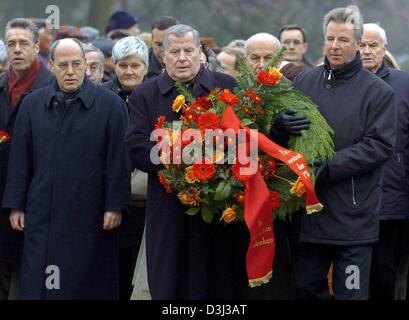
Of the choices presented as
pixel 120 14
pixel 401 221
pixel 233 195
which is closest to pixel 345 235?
pixel 233 195

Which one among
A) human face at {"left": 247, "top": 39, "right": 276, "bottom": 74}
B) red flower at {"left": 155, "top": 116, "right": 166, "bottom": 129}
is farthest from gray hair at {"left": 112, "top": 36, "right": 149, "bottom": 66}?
red flower at {"left": 155, "top": 116, "right": 166, "bottom": 129}

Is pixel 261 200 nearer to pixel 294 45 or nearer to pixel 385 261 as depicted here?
pixel 385 261

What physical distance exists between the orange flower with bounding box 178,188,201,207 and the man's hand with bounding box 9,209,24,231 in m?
1.61

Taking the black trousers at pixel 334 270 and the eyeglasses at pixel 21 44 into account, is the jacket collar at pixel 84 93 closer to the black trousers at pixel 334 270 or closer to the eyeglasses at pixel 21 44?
the eyeglasses at pixel 21 44

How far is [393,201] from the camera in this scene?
9.33 m

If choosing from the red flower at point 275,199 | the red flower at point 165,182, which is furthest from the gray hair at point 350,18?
the red flower at point 165,182

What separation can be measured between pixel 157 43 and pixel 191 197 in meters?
3.70

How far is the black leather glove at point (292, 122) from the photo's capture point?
8094mm

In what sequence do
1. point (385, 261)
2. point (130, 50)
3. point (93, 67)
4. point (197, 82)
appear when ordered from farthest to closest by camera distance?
point (93, 67) < point (130, 50) < point (385, 261) < point (197, 82)

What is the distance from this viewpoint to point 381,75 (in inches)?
375

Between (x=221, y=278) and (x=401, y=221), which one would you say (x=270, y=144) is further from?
(x=401, y=221)

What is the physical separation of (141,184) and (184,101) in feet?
4.18

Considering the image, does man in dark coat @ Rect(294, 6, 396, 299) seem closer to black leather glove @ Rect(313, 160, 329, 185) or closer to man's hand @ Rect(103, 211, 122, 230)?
black leather glove @ Rect(313, 160, 329, 185)

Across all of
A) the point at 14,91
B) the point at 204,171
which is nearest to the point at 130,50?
the point at 14,91
